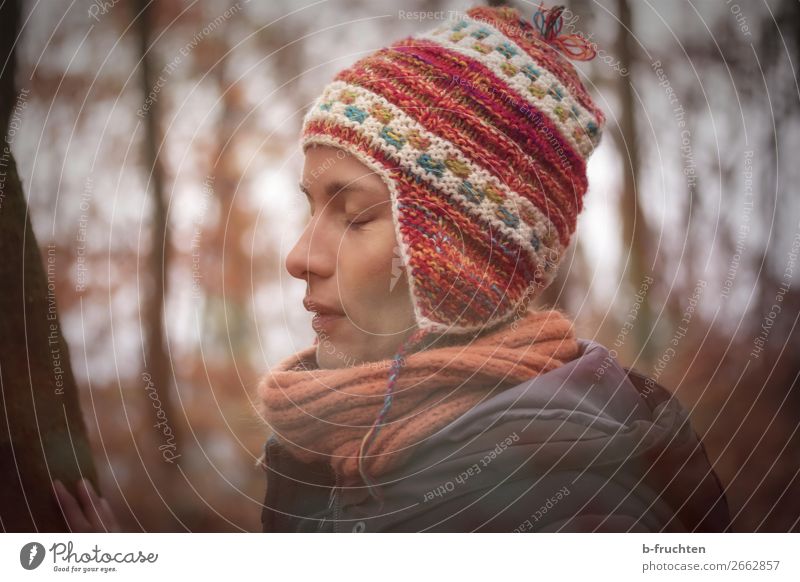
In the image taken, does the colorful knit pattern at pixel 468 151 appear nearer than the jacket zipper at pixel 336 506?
Yes

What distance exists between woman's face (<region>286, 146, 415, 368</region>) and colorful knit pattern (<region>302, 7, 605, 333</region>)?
23 millimetres

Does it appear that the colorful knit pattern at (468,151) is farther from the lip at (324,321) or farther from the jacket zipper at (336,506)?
the jacket zipper at (336,506)

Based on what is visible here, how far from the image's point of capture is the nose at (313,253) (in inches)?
37.3

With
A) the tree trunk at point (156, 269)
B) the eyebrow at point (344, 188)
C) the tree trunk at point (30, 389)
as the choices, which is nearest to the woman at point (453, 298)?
the eyebrow at point (344, 188)

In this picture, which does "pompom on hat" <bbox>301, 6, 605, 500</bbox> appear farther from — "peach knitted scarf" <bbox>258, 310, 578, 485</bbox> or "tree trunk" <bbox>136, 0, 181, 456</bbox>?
"tree trunk" <bbox>136, 0, 181, 456</bbox>

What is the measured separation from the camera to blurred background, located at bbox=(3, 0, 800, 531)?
1.06 meters

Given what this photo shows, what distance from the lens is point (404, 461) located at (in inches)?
37.2

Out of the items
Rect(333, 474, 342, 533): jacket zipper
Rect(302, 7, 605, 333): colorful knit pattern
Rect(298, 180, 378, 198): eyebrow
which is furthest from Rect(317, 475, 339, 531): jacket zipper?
Rect(298, 180, 378, 198): eyebrow

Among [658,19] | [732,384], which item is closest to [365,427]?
[732,384]

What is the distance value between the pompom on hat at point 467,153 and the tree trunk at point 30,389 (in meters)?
0.42

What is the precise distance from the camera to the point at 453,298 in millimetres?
911

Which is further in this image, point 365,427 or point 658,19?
point 658,19

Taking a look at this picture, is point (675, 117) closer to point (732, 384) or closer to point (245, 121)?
point (732, 384)

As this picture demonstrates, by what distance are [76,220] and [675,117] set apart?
888mm
